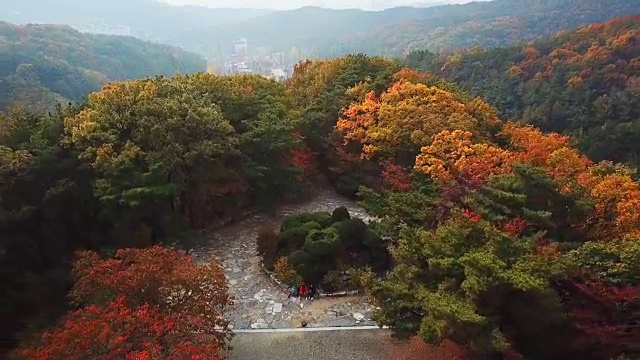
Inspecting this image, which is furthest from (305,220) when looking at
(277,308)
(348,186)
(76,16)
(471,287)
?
(76,16)

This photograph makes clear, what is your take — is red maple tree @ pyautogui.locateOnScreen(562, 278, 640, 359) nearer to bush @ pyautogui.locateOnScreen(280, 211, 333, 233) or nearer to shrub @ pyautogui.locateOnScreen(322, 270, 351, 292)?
shrub @ pyautogui.locateOnScreen(322, 270, 351, 292)

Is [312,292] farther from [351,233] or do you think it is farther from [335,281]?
[351,233]

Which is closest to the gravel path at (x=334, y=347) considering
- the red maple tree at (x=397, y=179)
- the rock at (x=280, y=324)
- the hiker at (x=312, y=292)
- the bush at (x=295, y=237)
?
the rock at (x=280, y=324)

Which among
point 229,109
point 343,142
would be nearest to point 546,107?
point 343,142

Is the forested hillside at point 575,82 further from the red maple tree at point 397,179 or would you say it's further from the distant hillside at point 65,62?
the distant hillside at point 65,62

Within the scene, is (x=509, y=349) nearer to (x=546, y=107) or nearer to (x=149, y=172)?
(x=149, y=172)

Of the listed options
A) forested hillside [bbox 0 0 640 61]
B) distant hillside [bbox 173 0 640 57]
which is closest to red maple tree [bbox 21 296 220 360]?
distant hillside [bbox 173 0 640 57]
